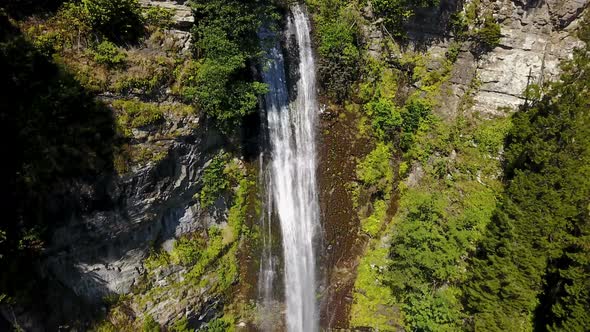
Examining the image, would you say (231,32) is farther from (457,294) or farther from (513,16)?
(457,294)

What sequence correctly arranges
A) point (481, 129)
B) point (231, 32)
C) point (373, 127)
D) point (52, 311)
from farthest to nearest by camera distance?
point (373, 127), point (481, 129), point (231, 32), point (52, 311)

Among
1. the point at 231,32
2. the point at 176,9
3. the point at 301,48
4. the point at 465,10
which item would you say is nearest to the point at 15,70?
the point at 176,9

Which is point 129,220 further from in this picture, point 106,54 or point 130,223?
point 106,54

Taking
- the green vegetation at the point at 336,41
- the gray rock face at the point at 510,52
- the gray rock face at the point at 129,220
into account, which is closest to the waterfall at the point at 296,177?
the green vegetation at the point at 336,41

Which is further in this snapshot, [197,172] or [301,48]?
[301,48]

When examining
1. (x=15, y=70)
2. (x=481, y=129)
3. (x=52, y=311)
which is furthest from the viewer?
(x=481, y=129)

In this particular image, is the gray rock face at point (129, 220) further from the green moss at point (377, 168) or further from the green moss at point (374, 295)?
the green moss at point (374, 295)

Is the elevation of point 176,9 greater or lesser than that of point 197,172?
greater
